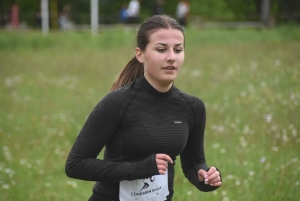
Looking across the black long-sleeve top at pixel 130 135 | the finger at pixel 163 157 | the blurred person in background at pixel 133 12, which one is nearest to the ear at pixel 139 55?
the black long-sleeve top at pixel 130 135

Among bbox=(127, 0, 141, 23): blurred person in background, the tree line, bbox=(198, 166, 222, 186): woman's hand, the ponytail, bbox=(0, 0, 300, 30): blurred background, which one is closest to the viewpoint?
bbox=(198, 166, 222, 186): woman's hand

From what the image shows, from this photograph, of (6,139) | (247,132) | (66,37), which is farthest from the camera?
(66,37)

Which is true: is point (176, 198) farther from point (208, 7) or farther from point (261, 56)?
point (208, 7)

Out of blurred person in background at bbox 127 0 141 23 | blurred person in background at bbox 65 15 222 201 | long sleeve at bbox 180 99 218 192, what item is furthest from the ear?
blurred person in background at bbox 127 0 141 23

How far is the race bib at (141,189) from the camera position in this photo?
3141 millimetres

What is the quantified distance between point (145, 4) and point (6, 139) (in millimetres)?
47394

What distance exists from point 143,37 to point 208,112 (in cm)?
606

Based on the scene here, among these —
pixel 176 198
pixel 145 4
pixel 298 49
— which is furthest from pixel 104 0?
pixel 176 198

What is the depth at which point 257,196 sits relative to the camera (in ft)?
16.7

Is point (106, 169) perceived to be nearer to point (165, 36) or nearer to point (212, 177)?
point (212, 177)

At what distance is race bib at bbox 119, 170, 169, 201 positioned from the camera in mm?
3141

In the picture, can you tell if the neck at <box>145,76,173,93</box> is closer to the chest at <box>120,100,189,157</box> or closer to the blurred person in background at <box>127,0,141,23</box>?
the chest at <box>120,100,189,157</box>

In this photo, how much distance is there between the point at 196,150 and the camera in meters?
3.49

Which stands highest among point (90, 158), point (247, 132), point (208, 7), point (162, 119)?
point (162, 119)
